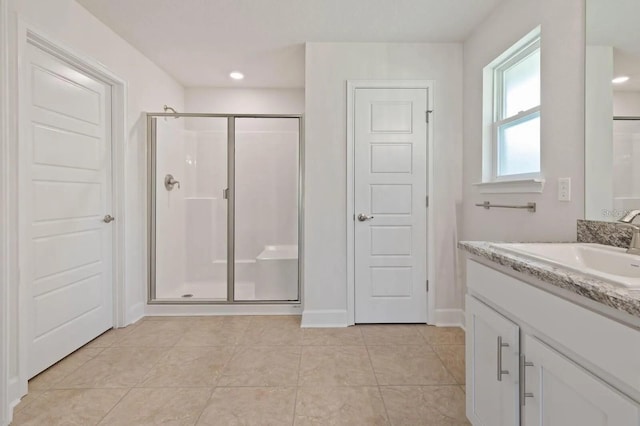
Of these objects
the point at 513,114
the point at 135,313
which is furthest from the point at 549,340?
the point at 135,313

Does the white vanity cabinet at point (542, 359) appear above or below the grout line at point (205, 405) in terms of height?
above

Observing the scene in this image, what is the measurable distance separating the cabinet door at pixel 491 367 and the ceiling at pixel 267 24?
6.73ft

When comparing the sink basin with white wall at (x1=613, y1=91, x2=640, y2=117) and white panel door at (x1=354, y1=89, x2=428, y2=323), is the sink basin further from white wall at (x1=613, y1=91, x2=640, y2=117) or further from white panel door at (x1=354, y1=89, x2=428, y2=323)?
white panel door at (x1=354, y1=89, x2=428, y2=323)

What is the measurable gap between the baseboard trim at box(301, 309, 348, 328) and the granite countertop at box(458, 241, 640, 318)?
1787 mm

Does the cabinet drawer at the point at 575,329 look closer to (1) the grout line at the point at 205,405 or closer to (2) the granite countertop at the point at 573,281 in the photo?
(2) the granite countertop at the point at 573,281

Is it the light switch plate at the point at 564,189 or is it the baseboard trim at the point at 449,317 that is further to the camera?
the baseboard trim at the point at 449,317

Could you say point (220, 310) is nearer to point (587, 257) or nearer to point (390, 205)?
point (390, 205)

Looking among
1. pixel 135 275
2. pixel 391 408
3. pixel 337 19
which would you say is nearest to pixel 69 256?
pixel 135 275

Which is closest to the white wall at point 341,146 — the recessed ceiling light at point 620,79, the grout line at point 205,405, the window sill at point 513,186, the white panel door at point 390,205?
the white panel door at point 390,205

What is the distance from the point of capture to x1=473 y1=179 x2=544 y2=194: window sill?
186cm

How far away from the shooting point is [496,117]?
2.46 meters

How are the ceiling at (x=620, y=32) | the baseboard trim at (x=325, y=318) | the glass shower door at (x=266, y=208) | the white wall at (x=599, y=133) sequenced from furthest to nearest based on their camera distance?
1. the glass shower door at (x=266, y=208)
2. the baseboard trim at (x=325, y=318)
3. the white wall at (x=599, y=133)
4. the ceiling at (x=620, y=32)

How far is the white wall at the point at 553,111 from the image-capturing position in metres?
1.62

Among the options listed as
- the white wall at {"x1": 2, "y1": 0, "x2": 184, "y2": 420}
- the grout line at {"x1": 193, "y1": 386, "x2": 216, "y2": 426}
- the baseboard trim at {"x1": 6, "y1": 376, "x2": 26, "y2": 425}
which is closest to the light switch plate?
the grout line at {"x1": 193, "y1": 386, "x2": 216, "y2": 426}
